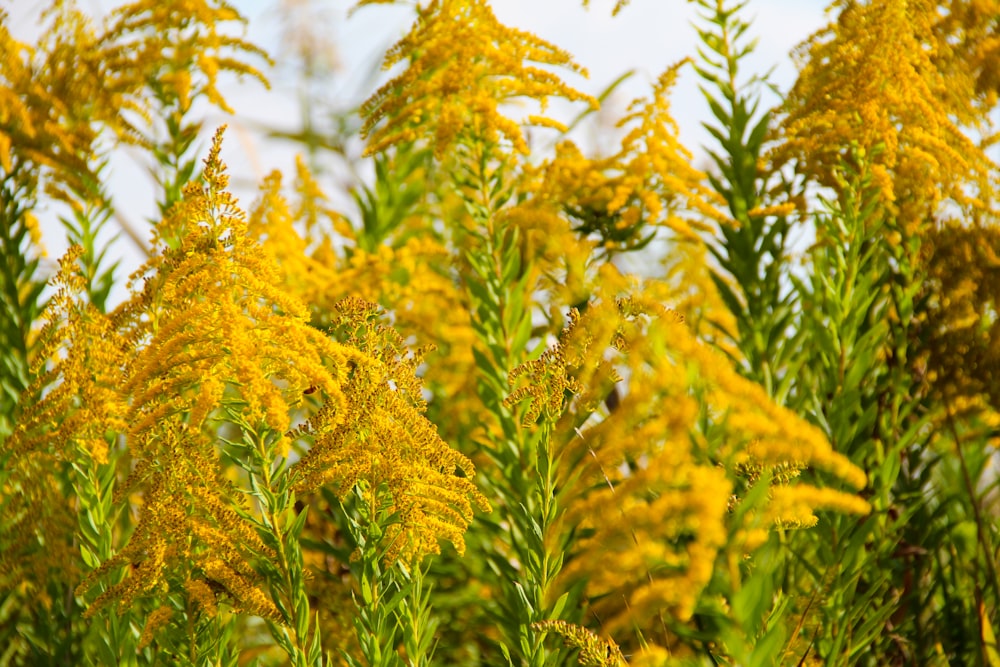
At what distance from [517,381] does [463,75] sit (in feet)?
1.97

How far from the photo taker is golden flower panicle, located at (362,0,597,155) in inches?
53.9

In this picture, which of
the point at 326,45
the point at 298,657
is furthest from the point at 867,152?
the point at 326,45

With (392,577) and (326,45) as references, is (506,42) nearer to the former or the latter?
(392,577)

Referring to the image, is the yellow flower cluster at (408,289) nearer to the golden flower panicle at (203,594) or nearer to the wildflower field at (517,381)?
the wildflower field at (517,381)

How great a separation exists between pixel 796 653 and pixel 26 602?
3.21 feet

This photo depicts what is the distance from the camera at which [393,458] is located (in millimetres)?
772

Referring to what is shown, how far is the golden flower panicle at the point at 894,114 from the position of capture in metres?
1.16

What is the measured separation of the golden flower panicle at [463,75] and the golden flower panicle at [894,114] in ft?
1.01

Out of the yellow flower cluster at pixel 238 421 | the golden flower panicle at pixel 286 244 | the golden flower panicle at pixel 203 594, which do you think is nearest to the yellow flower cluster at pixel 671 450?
the yellow flower cluster at pixel 238 421

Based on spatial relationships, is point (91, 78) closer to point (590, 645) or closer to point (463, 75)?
point (463, 75)

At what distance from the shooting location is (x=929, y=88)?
1.24 m

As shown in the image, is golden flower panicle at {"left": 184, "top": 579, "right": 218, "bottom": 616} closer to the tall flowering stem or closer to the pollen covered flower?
the pollen covered flower

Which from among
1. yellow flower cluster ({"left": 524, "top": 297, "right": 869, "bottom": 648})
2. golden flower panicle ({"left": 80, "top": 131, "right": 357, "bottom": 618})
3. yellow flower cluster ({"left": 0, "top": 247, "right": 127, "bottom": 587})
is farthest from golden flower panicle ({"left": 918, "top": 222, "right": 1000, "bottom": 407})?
yellow flower cluster ({"left": 0, "top": 247, "right": 127, "bottom": 587})

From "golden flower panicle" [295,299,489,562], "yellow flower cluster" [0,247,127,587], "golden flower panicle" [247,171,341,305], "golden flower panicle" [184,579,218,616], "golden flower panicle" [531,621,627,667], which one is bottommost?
"golden flower panicle" [531,621,627,667]
